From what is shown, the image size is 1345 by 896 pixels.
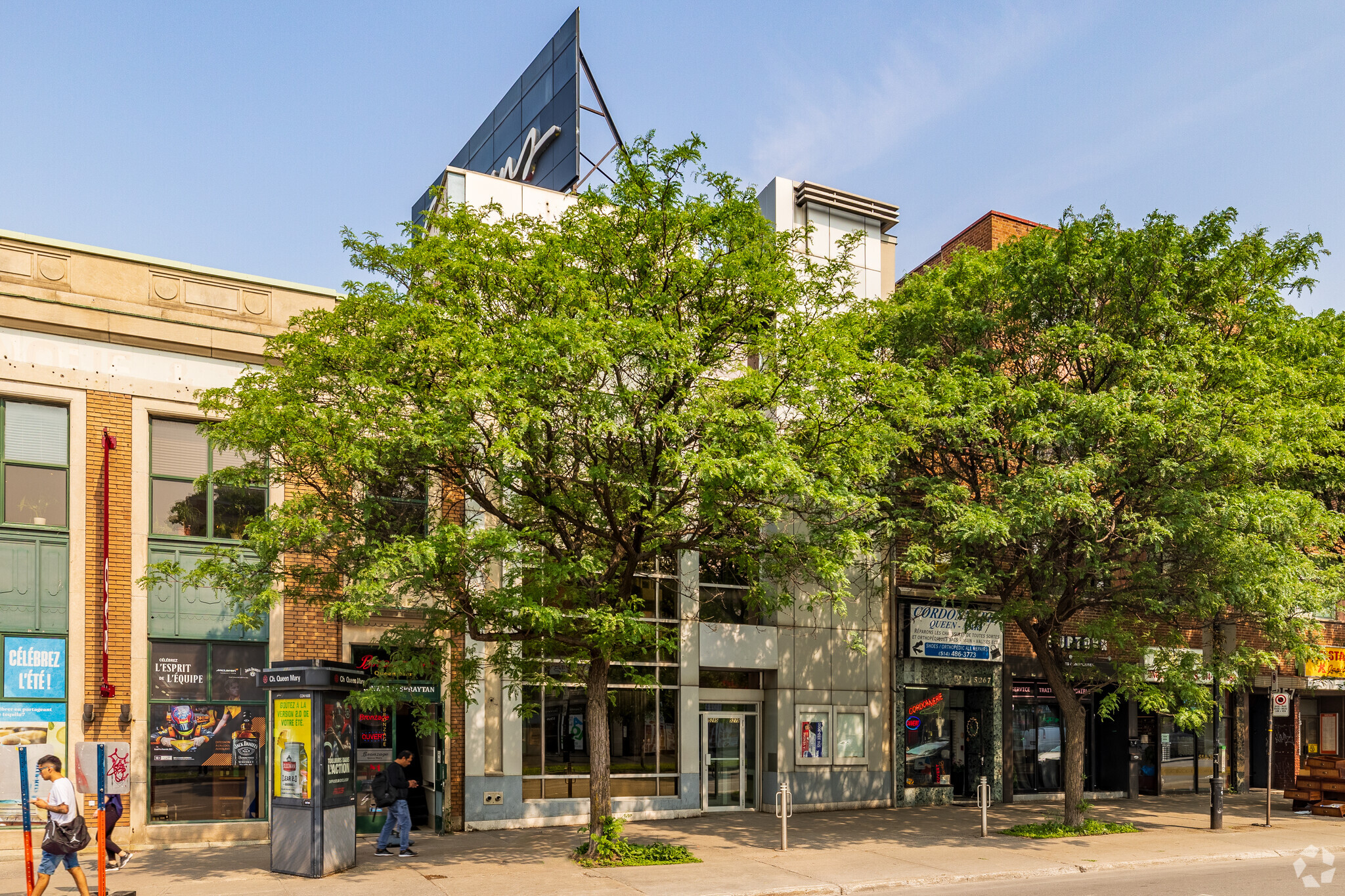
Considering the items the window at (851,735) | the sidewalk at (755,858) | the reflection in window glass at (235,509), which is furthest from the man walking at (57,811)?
the window at (851,735)

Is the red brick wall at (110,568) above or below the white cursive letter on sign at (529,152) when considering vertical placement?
below

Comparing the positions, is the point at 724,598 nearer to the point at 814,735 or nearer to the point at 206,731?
the point at 814,735

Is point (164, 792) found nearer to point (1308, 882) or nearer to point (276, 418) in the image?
point (276, 418)

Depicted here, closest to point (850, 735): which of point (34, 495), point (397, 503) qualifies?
point (397, 503)

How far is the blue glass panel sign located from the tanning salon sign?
16.5 meters

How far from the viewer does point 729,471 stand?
13453mm

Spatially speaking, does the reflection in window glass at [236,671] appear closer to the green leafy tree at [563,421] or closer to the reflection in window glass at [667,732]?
the green leafy tree at [563,421]

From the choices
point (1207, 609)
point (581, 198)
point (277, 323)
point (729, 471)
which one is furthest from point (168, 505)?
point (1207, 609)

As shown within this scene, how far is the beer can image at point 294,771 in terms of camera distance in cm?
1448

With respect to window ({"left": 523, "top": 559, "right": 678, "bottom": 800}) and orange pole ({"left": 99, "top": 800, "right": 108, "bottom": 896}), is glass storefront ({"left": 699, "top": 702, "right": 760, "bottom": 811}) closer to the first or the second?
window ({"left": 523, "top": 559, "right": 678, "bottom": 800})

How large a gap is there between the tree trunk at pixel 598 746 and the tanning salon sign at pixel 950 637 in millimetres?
10290

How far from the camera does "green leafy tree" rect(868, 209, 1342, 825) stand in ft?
54.3

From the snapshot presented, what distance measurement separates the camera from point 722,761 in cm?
2252

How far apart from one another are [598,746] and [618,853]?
151 cm
